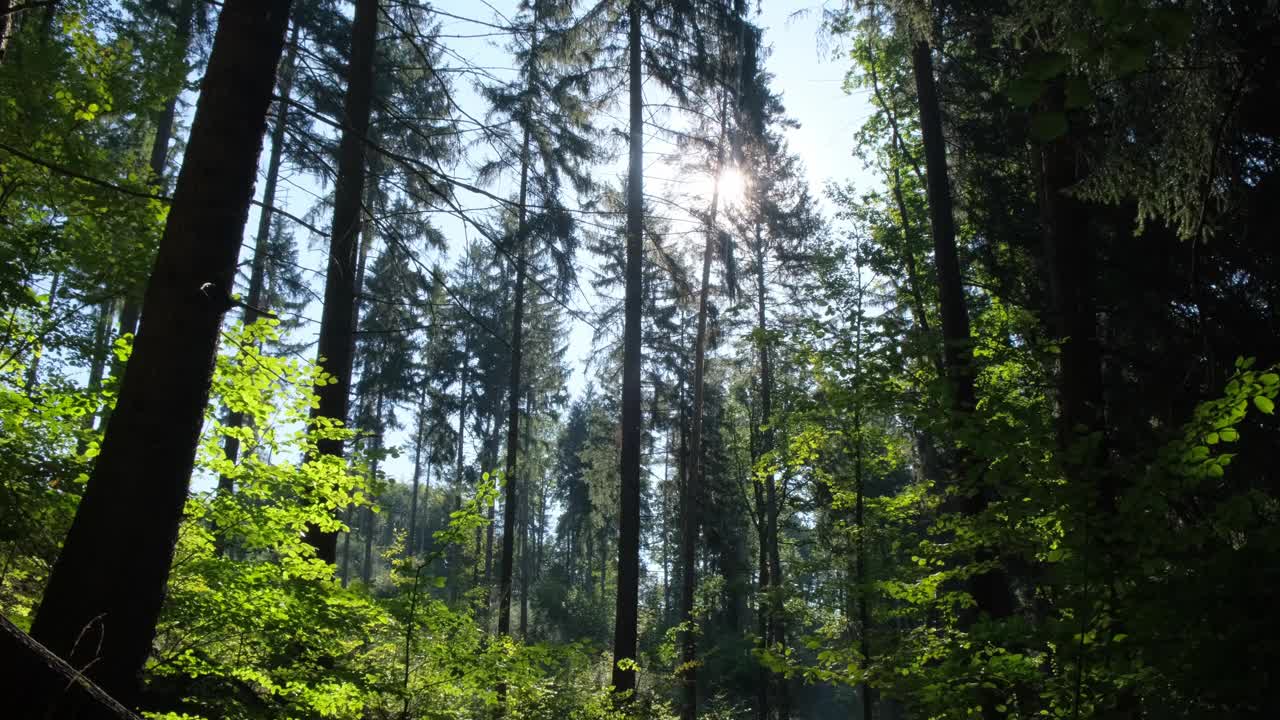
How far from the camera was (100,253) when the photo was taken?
4.64 metres

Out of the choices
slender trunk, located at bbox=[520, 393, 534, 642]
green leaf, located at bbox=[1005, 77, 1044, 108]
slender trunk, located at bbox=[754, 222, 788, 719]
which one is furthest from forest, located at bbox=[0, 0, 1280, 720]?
slender trunk, located at bbox=[520, 393, 534, 642]

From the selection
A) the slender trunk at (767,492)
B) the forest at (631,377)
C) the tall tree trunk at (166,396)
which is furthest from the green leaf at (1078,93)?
the slender trunk at (767,492)

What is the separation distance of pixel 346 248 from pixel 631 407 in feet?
17.8

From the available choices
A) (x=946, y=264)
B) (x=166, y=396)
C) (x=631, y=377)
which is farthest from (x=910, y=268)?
(x=166, y=396)

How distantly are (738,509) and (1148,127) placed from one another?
1837cm

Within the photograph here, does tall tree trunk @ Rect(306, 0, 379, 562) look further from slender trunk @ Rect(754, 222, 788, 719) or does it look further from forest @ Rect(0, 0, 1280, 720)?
slender trunk @ Rect(754, 222, 788, 719)

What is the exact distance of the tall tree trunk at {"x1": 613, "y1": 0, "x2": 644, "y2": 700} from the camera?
10234 millimetres

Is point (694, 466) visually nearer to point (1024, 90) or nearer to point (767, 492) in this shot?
point (767, 492)

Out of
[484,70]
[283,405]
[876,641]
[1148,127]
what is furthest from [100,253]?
[1148,127]

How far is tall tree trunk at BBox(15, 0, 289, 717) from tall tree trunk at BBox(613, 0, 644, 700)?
22.8 ft

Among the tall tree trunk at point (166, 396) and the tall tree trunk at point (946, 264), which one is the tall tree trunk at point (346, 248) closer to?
the tall tree trunk at point (166, 396)

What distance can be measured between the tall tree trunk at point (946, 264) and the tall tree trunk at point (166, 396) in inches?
244

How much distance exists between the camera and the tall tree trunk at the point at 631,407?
403 inches

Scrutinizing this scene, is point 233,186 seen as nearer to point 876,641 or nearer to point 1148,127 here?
point 876,641
